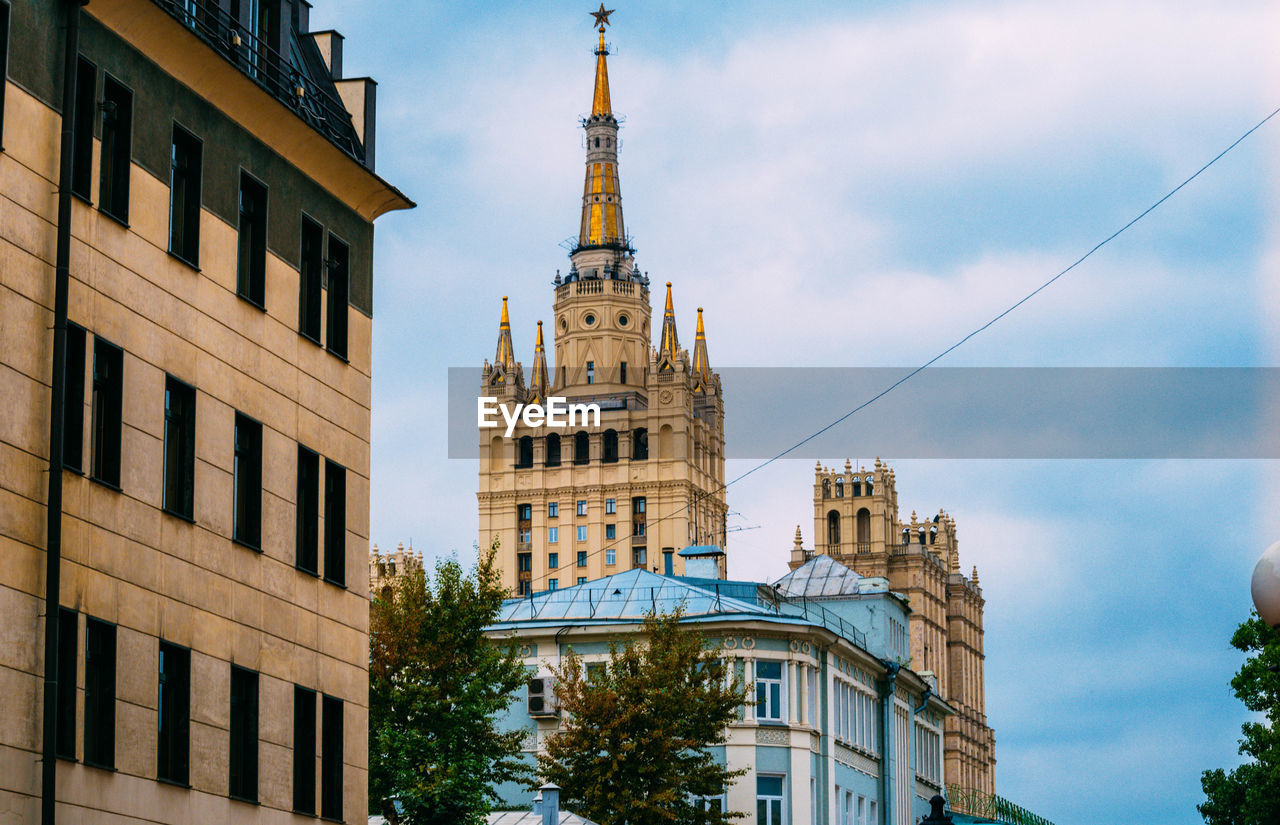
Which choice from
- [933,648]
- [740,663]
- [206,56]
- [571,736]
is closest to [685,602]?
[740,663]

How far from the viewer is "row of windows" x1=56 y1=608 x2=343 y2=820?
2556cm

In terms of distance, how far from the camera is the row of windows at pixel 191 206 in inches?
1051

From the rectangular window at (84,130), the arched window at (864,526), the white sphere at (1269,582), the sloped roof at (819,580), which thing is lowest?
the white sphere at (1269,582)

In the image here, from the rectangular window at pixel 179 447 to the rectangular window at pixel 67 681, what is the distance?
114 inches

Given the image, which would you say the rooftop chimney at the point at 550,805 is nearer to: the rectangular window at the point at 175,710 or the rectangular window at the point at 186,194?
the rectangular window at the point at 175,710

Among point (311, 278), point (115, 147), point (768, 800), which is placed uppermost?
point (115, 147)

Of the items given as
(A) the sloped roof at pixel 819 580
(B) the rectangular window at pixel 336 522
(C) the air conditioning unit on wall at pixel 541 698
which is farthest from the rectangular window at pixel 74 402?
(A) the sloped roof at pixel 819 580

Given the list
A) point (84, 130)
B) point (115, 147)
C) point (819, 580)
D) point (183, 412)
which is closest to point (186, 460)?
point (183, 412)

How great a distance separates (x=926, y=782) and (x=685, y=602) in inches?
837

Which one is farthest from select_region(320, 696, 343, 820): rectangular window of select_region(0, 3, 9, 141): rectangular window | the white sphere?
the white sphere

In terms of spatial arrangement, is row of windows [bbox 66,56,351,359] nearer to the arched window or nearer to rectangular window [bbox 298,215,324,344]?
rectangular window [bbox 298,215,324,344]

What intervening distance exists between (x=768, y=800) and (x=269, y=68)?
46.3 meters

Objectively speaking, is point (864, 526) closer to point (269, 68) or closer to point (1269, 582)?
point (269, 68)

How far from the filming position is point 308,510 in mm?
32375
